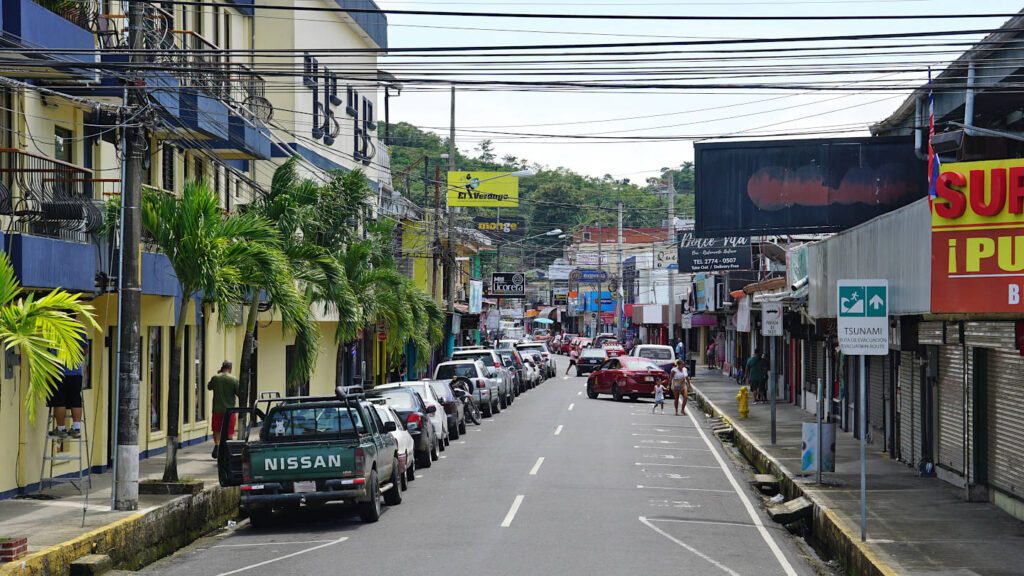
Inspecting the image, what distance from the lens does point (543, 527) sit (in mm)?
14648

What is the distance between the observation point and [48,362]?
38.3 feet

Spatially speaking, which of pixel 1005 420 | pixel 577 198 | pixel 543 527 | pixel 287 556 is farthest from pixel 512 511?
pixel 577 198

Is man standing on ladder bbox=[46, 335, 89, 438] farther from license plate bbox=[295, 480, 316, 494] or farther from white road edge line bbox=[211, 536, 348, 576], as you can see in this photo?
white road edge line bbox=[211, 536, 348, 576]

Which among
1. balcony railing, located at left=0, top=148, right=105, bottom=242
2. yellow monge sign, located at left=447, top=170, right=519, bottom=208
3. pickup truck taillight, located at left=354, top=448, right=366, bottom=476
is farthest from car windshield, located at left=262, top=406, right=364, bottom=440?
yellow monge sign, located at left=447, top=170, right=519, bottom=208

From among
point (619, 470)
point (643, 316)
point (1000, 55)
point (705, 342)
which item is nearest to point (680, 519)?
point (619, 470)

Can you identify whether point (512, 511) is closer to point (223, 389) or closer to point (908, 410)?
point (223, 389)

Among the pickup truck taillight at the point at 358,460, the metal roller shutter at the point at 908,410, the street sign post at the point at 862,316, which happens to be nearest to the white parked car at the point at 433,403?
the pickup truck taillight at the point at 358,460

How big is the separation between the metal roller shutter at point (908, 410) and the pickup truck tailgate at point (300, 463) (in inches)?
418

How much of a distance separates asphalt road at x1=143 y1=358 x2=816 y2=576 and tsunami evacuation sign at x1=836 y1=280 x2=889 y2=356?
2594 millimetres

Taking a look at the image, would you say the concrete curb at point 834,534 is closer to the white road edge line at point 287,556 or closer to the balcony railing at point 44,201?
the white road edge line at point 287,556

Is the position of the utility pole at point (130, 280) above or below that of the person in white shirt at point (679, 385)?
above

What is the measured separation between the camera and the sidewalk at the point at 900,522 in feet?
39.5

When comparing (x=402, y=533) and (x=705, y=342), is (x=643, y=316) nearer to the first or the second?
(x=705, y=342)

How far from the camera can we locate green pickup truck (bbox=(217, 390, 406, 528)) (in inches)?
591
